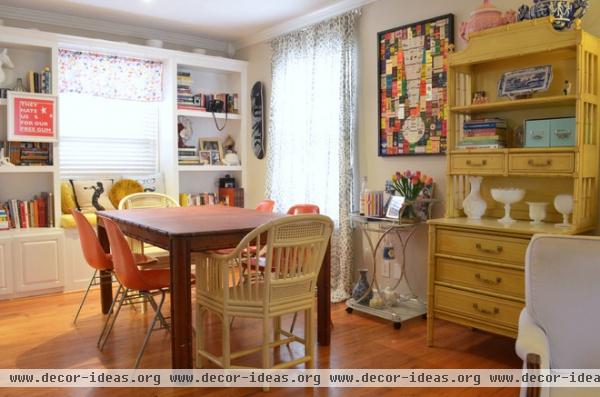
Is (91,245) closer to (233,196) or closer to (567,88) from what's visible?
(233,196)

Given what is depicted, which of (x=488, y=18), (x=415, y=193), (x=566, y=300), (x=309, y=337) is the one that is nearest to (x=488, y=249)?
(x=415, y=193)

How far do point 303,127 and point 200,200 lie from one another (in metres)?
1.54

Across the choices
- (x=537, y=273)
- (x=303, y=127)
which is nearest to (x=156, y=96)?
(x=303, y=127)

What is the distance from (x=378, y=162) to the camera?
4066mm

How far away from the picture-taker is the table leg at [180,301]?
2471 mm

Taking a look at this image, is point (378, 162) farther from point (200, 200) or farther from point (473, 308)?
point (200, 200)

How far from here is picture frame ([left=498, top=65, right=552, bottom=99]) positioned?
2.79m

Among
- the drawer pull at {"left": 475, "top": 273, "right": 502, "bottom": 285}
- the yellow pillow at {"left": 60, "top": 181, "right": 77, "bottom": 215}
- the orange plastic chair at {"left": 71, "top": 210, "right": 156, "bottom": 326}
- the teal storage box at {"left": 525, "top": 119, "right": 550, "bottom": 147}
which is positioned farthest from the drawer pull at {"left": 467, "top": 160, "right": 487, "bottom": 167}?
the yellow pillow at {"left": 60, "top": 181, "right": 77, "bottom": 215}

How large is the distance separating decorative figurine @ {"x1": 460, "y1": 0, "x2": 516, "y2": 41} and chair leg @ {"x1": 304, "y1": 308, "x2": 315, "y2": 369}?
77.1 inches

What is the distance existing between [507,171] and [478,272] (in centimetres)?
60

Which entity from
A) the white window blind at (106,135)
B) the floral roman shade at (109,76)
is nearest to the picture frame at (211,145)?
the white window blind at (106,135)

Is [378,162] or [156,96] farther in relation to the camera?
[156,96]

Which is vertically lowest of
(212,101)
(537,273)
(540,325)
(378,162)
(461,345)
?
(461,345)

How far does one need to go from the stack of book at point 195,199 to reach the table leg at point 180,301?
2.81 m
